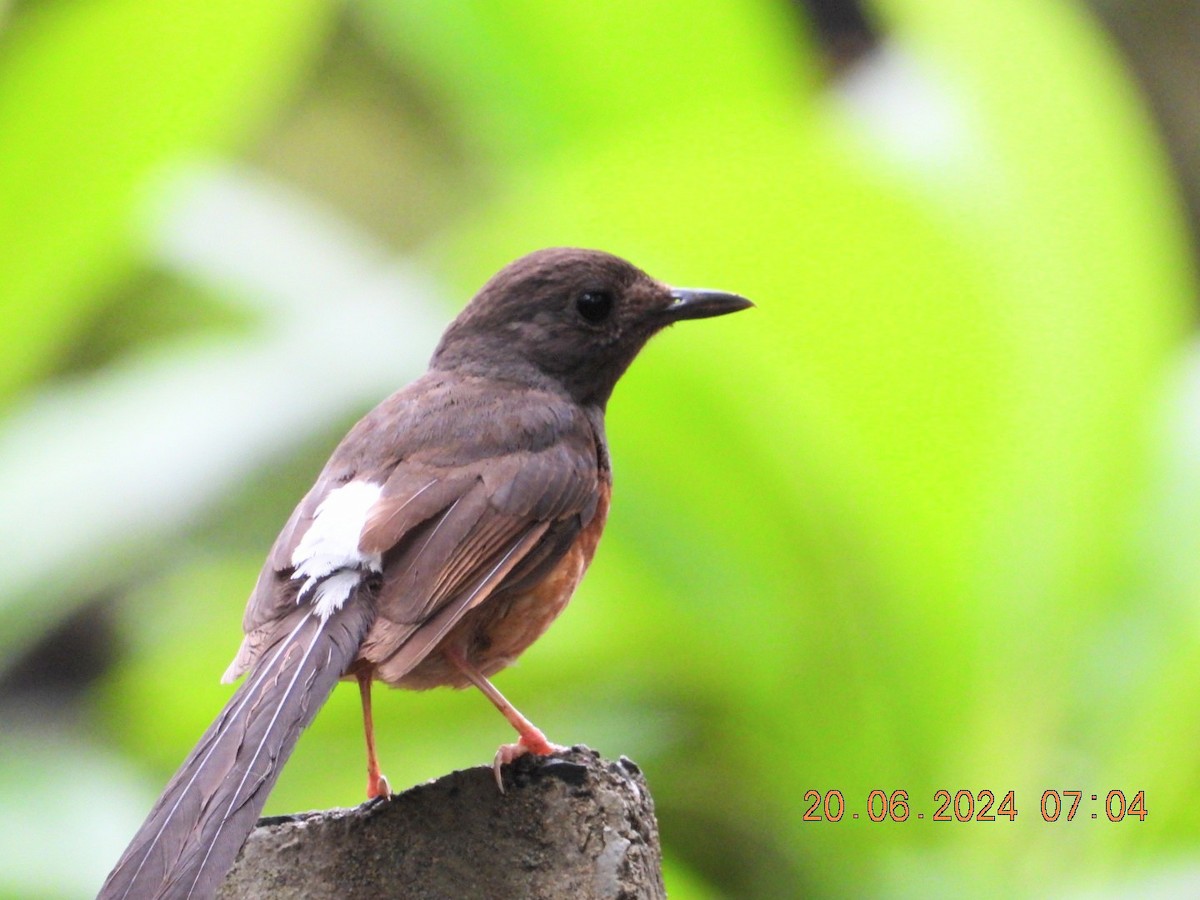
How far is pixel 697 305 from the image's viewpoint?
3275mm

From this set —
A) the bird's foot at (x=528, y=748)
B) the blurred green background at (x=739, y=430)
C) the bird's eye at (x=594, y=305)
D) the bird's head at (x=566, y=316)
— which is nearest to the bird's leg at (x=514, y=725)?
the bird's foot at (x=528, y=748)

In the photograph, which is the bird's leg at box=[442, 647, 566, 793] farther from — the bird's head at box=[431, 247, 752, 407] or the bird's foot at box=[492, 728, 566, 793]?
the bird's head at box=[431, 247, 752, 407]

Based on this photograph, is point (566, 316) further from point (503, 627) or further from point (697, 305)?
point (503, 627)

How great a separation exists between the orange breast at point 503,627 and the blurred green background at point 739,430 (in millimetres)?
977

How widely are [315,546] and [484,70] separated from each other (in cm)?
237

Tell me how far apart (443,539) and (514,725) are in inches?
14.0

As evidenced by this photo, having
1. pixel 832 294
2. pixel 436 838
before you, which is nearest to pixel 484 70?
pixel 832 294

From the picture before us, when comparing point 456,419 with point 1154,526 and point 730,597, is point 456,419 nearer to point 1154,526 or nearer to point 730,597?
point 730,597

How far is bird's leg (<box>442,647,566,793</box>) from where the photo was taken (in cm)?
255

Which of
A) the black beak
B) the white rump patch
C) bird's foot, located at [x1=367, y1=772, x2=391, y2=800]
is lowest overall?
bird's foot, located at [x1=367, y1=772, x2=391, y2=800]

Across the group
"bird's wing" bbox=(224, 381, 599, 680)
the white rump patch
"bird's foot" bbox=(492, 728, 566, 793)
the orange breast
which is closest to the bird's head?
"bird's wing" bbox=(224, 381, 599, 680)

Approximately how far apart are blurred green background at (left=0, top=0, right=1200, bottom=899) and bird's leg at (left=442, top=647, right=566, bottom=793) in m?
1.02

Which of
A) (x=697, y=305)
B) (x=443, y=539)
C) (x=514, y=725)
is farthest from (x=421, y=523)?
(x=697, y=305)

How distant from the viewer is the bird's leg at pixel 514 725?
255cm
